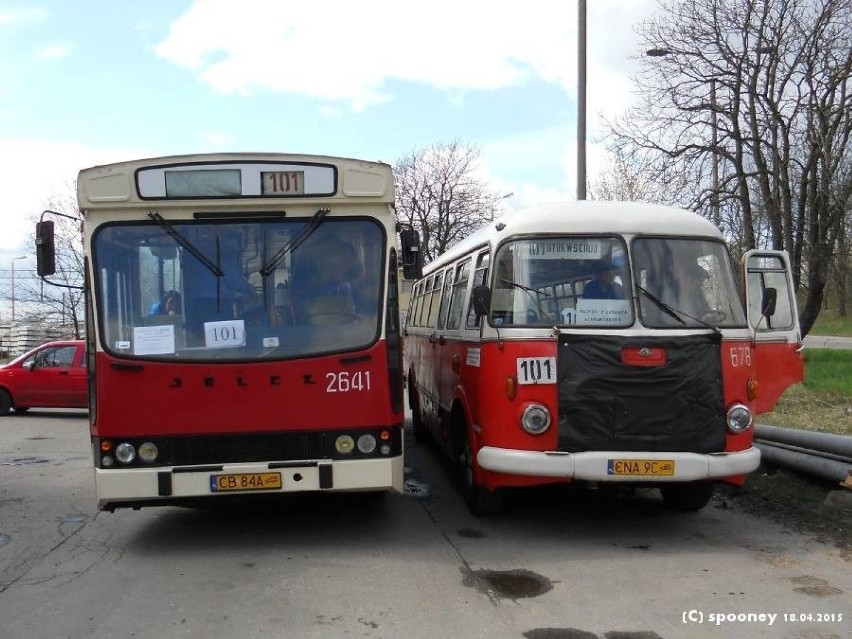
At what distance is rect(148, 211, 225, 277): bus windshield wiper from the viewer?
6.78 metres

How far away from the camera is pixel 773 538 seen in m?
7.20

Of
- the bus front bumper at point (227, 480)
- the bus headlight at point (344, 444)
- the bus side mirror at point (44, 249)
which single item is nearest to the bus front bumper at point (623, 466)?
the bus front bumper at point (227, 480)

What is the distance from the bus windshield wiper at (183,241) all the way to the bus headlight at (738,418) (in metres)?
4.24

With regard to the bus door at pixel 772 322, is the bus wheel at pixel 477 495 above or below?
below

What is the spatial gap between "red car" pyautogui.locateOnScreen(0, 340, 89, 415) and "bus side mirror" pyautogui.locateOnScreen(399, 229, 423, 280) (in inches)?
494

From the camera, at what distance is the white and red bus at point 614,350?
6.82m

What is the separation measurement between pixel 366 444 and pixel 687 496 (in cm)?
322

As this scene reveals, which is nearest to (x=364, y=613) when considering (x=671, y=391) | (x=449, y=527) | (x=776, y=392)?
(x=449, y=527)

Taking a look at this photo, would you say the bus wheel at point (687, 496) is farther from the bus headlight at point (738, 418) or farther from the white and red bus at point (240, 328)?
the white and red bus at point (240, 328)

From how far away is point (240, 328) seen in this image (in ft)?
22.0

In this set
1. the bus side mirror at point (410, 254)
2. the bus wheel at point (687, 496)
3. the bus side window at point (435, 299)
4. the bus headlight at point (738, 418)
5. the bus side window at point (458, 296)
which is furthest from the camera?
the bus side window at point (435, 299)

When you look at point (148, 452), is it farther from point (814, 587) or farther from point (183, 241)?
point (814, 587)

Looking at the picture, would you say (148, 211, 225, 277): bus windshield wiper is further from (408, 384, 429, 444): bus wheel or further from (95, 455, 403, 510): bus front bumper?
(408, 384, 429, 444): bus wheel

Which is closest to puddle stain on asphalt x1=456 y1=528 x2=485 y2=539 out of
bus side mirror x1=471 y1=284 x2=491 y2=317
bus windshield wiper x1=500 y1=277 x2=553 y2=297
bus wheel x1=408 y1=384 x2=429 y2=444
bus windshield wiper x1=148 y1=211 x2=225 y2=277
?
bus side mirror x1=471 y1=284 x2=491 y2=317
